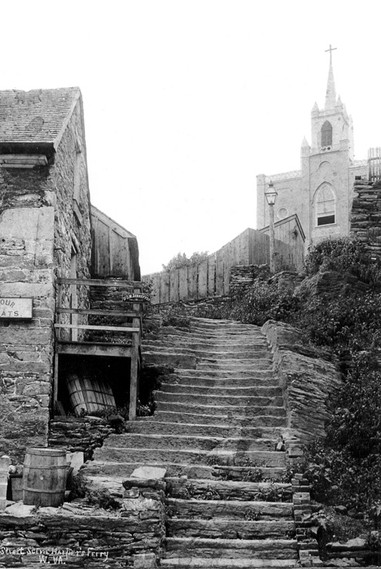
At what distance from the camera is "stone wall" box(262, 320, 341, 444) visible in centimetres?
1239

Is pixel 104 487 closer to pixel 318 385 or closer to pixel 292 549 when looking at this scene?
pixel 292 549

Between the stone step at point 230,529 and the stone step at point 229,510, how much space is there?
182mm

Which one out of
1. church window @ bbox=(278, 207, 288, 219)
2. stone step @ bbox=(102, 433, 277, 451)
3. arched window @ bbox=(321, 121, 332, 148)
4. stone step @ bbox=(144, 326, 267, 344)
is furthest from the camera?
arched window @ bbox=(321, 121, 332, 148)

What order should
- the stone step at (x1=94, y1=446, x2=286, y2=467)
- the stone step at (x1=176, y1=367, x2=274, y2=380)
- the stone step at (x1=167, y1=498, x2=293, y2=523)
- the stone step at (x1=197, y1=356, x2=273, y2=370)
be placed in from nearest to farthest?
the stone step at (x1=167, y1=498, x2=293, y2=523), the stone step at (x1=94, y1=446, x2=286, y2=467), the stone step at (x1=176, y1=367, x2=274, y2=380), the stone step at (x1=197, y1=356, x2=273, y2=370)

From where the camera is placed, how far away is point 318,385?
1334 cm

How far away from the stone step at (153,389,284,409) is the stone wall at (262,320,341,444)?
1.03 ft

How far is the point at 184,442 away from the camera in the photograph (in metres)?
12.0

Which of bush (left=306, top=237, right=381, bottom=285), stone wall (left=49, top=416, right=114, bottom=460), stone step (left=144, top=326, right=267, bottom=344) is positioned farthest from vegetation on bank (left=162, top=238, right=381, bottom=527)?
stone wall (left=49, top=416, right=114, bottom=460)

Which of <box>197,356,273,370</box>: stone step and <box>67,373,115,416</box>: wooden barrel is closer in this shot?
<box>67,373,115,416</box>: wooden barrel

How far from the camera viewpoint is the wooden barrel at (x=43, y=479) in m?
10.1

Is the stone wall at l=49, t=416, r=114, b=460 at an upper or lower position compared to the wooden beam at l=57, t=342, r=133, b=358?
lower

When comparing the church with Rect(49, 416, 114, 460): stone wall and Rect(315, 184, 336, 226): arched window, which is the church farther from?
Rect(49, 416, 114, 460): stone wall

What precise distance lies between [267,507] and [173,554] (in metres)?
1.40

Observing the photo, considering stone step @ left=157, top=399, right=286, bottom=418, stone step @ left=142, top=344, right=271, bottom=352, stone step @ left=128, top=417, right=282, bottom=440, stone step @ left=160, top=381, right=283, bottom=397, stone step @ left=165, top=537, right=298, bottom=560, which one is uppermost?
stone step @ left=142, top=344, right=271, bottom=352
